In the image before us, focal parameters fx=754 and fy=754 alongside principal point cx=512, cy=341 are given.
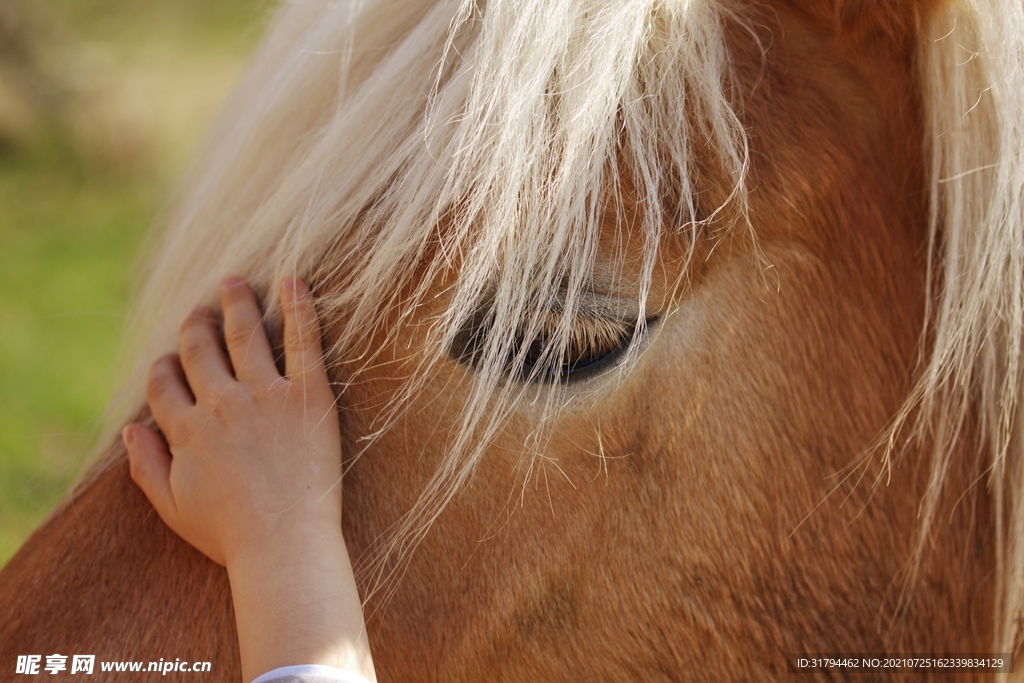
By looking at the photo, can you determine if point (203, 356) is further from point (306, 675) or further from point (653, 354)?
point (653, 354)

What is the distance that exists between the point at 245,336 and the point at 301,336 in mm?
75

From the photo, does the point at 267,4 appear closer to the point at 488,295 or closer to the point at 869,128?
the point at 488,295

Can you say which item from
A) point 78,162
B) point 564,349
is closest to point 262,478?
point 564,349

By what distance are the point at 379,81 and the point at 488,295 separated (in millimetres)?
268

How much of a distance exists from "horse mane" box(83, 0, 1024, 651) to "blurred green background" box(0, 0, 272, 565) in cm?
244

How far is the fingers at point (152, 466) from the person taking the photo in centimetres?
Answer: 79

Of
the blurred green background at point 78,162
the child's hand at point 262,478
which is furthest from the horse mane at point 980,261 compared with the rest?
the blurred green background at point 78,162

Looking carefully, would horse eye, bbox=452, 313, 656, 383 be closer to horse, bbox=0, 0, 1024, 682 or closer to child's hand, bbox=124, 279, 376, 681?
horse, bbox=0, 0, 1024, 682

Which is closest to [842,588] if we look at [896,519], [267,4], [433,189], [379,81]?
[896,519]

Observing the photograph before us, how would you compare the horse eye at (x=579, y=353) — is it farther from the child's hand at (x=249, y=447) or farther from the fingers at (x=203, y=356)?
the fingers at (x=203, y=356)

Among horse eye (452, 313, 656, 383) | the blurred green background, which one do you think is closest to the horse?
horse eye (452, 313, 656, 383)

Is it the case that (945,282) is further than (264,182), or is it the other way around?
(264,182)

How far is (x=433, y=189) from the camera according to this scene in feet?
2.42

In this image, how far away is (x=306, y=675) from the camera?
689 millimetres
